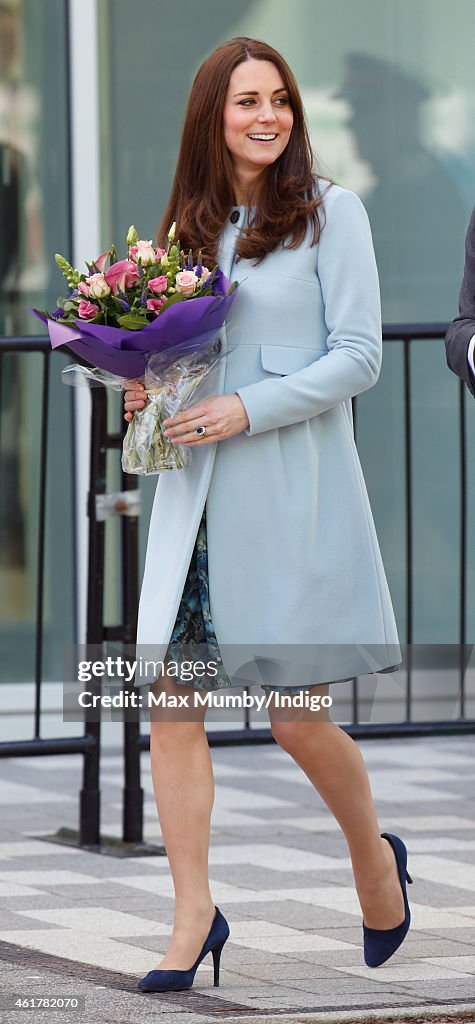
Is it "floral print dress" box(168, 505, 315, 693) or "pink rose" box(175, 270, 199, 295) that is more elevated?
"pink rose" box(175, 270, 199, 295)

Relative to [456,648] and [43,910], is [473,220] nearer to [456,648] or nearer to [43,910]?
[43,910]

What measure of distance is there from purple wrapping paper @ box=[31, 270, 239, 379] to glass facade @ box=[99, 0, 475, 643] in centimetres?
378

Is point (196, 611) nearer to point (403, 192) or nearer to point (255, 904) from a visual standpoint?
point (255, 904)

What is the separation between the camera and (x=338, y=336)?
3.44 meters

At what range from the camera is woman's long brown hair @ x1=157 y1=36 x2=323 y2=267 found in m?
3.48

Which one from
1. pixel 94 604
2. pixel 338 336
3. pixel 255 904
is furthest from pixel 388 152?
pixel 338 336

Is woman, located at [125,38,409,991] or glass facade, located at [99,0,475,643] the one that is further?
glass facade, located at [99,0,475,643]

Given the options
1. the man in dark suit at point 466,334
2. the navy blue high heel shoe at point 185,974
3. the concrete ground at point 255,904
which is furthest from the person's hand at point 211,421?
the concrete ground at point 255,904

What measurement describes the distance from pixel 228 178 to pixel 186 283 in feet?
1.19

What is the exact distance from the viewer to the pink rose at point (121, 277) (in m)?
3.32

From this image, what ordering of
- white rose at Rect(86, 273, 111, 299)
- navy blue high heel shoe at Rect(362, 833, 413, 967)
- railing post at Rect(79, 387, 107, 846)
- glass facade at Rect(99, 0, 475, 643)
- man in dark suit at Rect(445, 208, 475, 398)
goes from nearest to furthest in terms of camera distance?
1. man in dark suit at Rect(445, 208, 475, 398)
2. white rose at Rect(86, 273, 111, 299)
3. navy blue high heel shoe at Rect(362, 833, 413, 967)
4. railing post at Rect(79, 387, 107, 846)
5. glass facade at Rect(99, 0, 475, 643)

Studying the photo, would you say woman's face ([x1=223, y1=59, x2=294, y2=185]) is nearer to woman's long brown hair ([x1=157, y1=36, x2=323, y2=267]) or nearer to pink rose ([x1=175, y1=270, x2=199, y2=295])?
woman's long brown hair ([x1=157, y1=36, x2=323, y2=267])

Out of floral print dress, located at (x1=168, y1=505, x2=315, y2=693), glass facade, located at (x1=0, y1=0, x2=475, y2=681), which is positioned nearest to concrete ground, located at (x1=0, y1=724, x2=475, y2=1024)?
floral print dress, located at (x1=168, y1=505, x2=315, y2=693)

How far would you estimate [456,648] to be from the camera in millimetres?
6797
